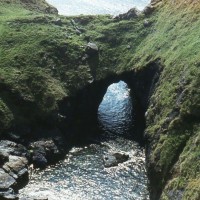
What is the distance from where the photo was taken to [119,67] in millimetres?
111125

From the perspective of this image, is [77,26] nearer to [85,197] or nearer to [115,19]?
[115,19]

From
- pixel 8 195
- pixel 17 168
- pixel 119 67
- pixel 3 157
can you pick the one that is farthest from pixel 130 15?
pixel 8 195

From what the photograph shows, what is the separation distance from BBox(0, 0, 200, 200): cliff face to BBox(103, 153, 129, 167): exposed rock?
248 inches

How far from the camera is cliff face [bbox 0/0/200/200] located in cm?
6769

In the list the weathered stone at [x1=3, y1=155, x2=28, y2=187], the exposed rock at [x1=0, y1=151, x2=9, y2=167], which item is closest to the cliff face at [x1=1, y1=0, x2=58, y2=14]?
the weathered stone at [x1=3, y1=155, x2=28, y2=187]

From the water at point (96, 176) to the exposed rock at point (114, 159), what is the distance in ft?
2.56

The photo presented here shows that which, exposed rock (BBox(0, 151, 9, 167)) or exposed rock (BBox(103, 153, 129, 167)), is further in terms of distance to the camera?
exposed rock (BBox(103, 153, 129, 167))

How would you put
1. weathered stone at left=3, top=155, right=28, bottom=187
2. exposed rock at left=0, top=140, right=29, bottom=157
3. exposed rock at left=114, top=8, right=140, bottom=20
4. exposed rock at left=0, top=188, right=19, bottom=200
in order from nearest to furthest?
exposed rock at left=0, top=188, right=19, bottom=200 < weathered stone at left=3, top=155, right=28, bottom=187 < exposed rock at left=0, top=140, right=29, bottom=157 < exposed rock at left=114, top=8, right=140, bottom=20

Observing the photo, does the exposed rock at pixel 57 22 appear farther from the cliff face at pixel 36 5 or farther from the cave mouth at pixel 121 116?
the cave mouth at pixel 121 116

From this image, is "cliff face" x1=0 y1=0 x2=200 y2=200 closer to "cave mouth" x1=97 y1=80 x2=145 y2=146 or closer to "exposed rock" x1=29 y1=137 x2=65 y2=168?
"exposed rock" x1=29 y1=137 x2=65 y2=168

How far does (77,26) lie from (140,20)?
19.4m

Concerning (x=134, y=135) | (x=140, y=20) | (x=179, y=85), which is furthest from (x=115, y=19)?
(x=179, y=85)

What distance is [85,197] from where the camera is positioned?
70.1m

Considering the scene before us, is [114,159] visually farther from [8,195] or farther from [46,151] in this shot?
[8,195]
